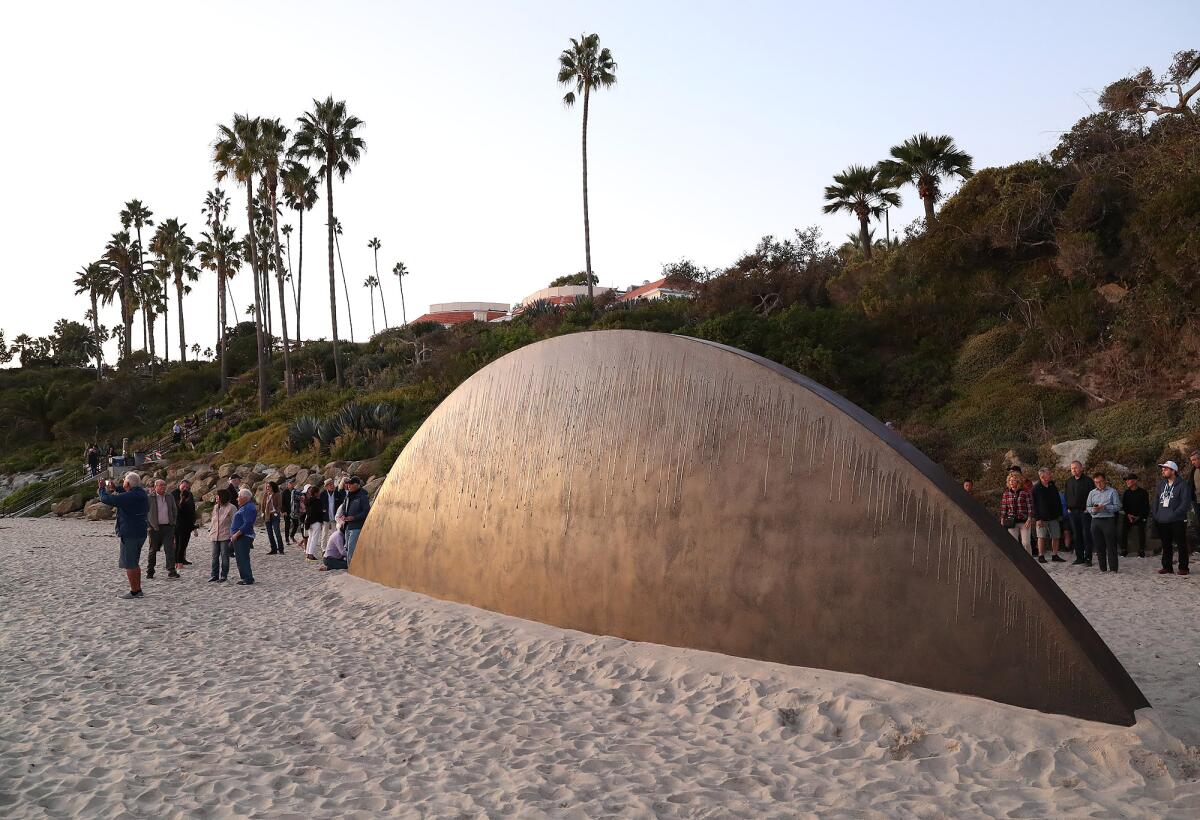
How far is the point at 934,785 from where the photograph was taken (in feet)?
14.0

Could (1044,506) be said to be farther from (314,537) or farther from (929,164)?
(929,164)

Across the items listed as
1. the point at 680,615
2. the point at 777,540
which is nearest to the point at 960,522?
Answer: the point at 777,540

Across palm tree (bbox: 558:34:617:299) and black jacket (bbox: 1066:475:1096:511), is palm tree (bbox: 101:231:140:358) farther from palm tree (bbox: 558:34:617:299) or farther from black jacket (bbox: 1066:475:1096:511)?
black jacket (bbox: 1066:475:1096:511)

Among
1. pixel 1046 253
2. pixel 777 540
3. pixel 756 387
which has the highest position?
pixel 1046 253

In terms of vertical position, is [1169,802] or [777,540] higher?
[777,540]

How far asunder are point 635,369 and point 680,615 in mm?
2160

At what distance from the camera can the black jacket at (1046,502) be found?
461 inches

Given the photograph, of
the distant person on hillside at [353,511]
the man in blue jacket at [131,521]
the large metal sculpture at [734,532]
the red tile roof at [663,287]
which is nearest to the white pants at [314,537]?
the distant person on hillside at [353,511]

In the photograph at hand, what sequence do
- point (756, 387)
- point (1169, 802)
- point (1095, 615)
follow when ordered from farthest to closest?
1. point (1095, 615)
2. point (756, 387)
3. point (1169, 802)

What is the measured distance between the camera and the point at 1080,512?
11.7 metres

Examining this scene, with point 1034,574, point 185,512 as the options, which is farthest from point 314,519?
point 1034,574

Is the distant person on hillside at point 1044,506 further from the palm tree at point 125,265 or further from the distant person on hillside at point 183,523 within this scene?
the palm tree at point 125,265

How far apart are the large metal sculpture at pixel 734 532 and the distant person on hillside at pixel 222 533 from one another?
13.7ft

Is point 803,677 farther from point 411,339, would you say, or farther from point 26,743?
point 411,339
